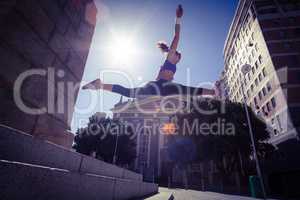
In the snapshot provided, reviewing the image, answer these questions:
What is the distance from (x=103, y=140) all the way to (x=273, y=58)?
2865cm

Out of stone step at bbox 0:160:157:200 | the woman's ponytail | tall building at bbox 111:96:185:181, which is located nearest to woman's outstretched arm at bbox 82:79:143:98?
the woman's ponytail

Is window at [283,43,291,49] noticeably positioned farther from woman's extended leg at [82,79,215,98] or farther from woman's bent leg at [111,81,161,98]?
woman's bent leg at [111,81,161,98]

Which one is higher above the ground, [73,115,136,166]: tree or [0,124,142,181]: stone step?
[73,115,136,166]: tree

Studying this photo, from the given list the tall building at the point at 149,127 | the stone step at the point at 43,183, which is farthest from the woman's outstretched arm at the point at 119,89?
the tall building at the point at 149,127

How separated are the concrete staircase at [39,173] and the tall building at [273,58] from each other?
24802 mm

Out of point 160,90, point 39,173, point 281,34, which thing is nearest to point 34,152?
point 39,173

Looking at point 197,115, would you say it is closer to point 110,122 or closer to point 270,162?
point 270,162

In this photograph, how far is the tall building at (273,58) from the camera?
20.9 metres

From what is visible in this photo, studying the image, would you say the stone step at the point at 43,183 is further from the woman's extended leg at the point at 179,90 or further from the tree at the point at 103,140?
the tree at the point at 103,140

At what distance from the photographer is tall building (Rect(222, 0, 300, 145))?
20.9m

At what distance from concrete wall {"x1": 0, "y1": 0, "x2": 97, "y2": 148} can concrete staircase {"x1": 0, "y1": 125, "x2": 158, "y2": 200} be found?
0.51 meters

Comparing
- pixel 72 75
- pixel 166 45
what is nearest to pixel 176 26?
pixel 166 45

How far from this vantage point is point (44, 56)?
7.60ft

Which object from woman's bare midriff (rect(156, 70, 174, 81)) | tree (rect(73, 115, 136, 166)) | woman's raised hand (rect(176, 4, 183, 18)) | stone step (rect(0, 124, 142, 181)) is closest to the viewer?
stone step (rect(0, 124, 142, 181))
